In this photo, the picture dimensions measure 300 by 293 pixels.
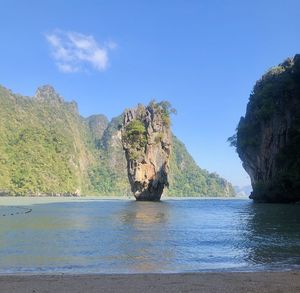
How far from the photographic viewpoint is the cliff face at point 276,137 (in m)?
61.4

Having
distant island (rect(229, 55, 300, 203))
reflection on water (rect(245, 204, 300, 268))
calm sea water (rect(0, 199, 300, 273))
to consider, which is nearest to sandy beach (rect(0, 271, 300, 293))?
calm sea water (rect(0, 199, 300, 273))

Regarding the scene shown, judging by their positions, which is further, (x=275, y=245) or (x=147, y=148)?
(x=147, y=148)

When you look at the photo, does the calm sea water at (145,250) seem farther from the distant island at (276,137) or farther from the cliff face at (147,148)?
the cliff face at (147,148)

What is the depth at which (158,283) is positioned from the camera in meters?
10.2

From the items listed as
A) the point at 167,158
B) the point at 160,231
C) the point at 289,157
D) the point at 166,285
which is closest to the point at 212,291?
the point at 166,285

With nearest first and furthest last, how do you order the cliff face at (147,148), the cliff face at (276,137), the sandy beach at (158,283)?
the sandy beach at (158,283) < the cliff face at (276,137) < the cliff face at (147,148)

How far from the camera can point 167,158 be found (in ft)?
Answer: 292

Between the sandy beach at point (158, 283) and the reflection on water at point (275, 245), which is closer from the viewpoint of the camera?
the sandy beach at point (158, 283)

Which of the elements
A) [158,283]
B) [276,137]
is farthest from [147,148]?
[158,283]

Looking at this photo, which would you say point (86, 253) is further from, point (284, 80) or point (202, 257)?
point (284, 80)

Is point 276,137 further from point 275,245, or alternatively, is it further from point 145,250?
point 145,250

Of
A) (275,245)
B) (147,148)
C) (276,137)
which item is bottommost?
(275,245)

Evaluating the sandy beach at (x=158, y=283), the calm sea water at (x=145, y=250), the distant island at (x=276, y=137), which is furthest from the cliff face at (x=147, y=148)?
the sandy beach at (x=158, y=283)

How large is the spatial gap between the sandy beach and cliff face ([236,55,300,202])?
49991mm
